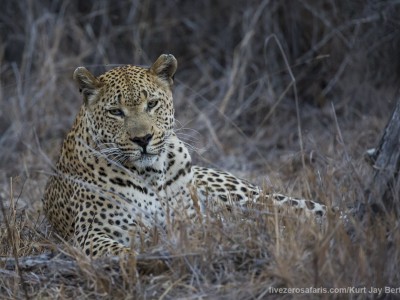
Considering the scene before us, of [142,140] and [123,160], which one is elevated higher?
[142,140]

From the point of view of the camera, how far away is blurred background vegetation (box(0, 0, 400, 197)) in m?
11.0

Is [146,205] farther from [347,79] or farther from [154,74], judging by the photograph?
[347,79]

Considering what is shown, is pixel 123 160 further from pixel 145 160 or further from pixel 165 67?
pixel 165 67

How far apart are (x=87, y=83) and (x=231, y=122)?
1693 mm

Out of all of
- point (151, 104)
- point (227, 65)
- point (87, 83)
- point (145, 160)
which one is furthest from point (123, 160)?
point (227, 65)

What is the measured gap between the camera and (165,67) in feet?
24.3

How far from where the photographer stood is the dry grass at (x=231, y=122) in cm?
556

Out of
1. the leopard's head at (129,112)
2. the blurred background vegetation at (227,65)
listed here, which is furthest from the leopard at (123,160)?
the blurred background vegetation at (227,65)

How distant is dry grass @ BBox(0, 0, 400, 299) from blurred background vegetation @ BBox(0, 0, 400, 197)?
0.02 m

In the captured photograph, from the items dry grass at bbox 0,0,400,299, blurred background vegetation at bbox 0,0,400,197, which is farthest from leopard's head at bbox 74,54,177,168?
blurred background vegetation at bbox 0,0,400,197

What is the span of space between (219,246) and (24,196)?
153 inches

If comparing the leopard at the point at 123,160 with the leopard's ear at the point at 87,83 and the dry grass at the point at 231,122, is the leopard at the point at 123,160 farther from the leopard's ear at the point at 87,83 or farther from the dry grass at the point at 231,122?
the dry grass at the point at 231,122

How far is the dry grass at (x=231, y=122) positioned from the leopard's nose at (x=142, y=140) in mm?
636

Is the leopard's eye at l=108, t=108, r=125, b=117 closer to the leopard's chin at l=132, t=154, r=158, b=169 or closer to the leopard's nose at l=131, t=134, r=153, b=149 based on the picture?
the leopard's nose at l=131, t=134, r=153, b=149
